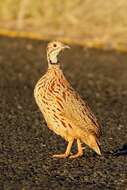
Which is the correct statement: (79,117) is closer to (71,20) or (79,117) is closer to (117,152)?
(117,152)

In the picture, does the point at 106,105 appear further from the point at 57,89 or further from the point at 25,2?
the point at 25,2

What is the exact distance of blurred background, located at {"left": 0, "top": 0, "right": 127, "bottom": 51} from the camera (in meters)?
18.1

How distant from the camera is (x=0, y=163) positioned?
8.41 m

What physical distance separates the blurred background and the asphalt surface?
0.72 meters

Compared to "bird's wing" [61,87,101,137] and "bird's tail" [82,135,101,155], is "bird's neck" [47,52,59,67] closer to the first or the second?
"bird's wing" [61,87,101,137]

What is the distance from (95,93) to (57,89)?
4991 mm

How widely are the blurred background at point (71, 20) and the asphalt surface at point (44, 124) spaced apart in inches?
28.3

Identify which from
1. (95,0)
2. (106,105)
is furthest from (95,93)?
(95,0)

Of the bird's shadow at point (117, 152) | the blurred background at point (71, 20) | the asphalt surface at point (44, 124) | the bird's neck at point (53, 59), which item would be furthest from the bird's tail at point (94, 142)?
the blurred background at point (71, 20)

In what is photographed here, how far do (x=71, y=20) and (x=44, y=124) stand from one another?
328 inches

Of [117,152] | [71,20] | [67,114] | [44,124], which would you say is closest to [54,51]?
[67,114]

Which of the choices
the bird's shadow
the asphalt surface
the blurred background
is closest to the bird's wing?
the asphalt surface

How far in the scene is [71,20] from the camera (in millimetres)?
18797

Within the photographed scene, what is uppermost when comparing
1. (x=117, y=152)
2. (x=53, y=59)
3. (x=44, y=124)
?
(x=53, y=59)
